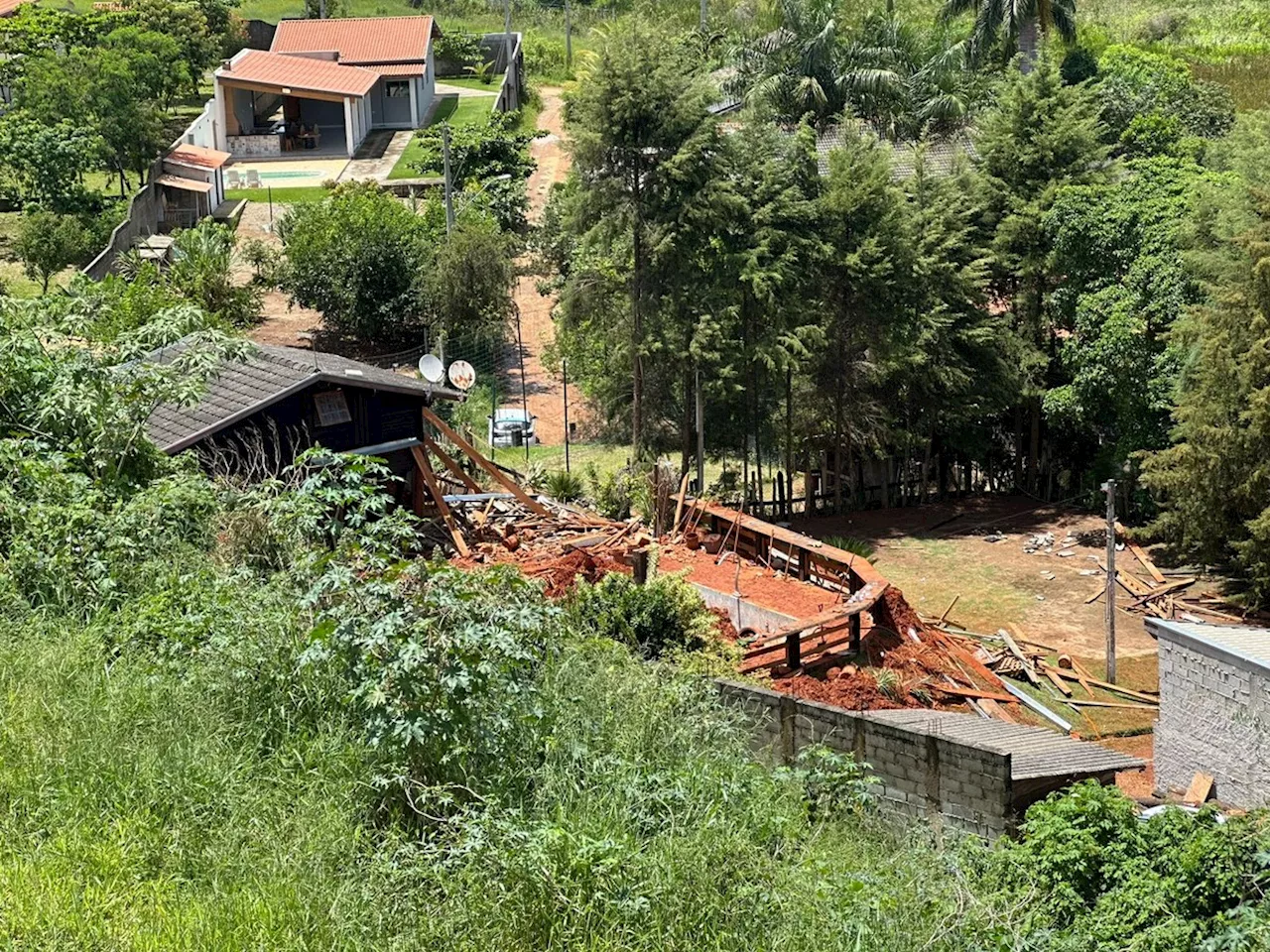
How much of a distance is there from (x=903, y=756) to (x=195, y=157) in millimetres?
36789

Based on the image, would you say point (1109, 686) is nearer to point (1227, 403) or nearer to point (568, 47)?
point (1227, 403)

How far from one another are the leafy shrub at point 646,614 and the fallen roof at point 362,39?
133ft

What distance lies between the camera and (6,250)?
1510 inches

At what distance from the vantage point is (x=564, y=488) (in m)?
23.9

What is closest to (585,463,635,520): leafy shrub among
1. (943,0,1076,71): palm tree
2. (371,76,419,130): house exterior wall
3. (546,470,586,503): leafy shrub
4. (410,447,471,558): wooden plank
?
(546,470,586,503): leafy shrub

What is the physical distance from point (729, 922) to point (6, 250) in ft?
115

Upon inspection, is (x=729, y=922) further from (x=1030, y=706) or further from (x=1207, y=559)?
(x=1207, y=559)

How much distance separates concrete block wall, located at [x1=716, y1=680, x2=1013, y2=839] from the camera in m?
12.6

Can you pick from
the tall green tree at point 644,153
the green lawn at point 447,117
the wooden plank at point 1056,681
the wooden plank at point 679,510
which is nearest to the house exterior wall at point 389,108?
the green lawn at point 447,117

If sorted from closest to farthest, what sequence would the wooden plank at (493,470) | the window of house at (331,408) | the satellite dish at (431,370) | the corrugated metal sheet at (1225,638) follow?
1. the corrugated metal sheet at (1225,638)
2. the window of house at (331,408)
3. the wooden plank at (493,470)
4. the satellite dish at (431,370)

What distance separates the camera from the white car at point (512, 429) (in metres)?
29.5

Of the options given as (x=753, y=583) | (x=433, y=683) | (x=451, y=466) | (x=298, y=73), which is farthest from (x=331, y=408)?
(x=298, y=73)

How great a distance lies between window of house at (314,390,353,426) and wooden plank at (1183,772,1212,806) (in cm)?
1136

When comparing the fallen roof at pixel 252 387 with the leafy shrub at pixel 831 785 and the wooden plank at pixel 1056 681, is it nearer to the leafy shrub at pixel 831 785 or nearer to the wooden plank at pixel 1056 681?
the wooden plank at pixel 1056 681
